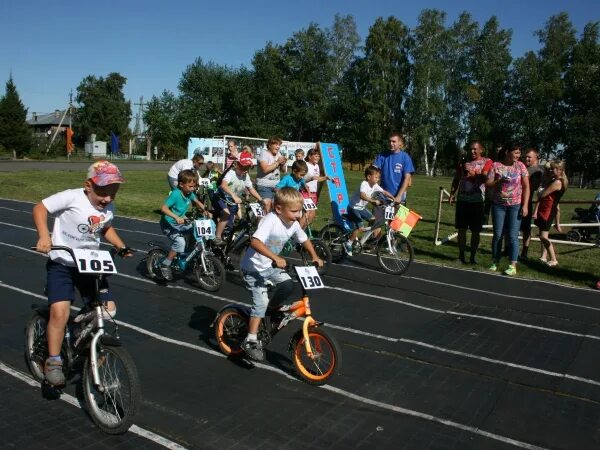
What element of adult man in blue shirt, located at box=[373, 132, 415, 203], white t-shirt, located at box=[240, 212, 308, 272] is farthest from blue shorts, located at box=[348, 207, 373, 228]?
white t-shirt, located at box=[240, 212, 308, 272]

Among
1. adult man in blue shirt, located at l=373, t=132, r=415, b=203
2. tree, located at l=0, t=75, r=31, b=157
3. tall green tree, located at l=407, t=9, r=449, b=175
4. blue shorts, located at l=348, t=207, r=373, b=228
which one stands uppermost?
tall green tree, located at l=407, t=9, r=449, b=175

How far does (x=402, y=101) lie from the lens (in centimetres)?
5072

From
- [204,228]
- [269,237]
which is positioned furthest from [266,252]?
[204,228]

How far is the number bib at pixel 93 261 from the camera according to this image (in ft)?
11.5

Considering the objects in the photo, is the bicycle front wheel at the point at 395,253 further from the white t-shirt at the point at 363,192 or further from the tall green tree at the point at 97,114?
the tall green tree at the point at 97,114

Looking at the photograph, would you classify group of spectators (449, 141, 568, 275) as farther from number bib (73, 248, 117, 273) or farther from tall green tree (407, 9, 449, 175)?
tall green tree (407, 9, 449, 175)

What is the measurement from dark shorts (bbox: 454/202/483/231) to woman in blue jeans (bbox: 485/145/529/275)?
1.23 ft

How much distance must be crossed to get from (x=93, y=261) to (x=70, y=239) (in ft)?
1.21

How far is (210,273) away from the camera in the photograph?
7.00 metres

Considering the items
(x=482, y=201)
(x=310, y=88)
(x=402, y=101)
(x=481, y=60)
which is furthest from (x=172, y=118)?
(x=482, y=201)

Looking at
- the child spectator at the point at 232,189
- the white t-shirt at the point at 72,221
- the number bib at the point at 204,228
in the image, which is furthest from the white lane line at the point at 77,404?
the child spectator at the point at 232,189

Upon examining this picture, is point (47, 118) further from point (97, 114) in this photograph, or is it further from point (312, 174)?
point (312, 174)

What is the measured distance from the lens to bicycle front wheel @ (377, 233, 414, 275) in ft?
27.7

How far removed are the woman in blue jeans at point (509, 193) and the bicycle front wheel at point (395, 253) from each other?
1.54 metres
